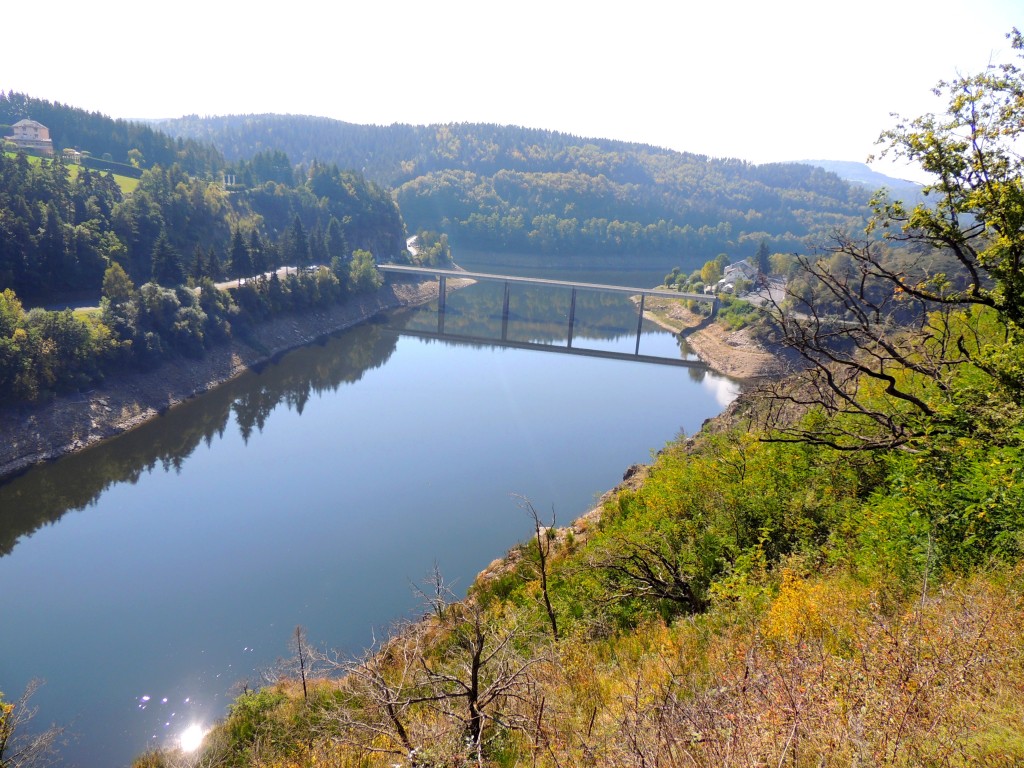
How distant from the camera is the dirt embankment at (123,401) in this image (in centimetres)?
2681

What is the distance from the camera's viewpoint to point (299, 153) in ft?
476

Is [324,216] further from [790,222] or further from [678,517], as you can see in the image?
[790,222]

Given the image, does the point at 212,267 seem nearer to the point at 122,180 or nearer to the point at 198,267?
the point at 198,267

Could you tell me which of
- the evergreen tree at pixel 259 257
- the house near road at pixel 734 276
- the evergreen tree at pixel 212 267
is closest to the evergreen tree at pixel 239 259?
the evergreen tree at pixel 259 257

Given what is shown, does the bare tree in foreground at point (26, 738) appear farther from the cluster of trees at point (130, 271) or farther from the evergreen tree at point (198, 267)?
the evergreen tree at point (198, 267)

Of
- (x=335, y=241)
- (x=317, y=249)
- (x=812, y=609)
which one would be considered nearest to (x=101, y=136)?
(x=335, y=241)

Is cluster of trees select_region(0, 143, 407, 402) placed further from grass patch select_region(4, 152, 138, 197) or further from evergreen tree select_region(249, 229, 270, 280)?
grass patch select_region(4, 152, 138, 197)

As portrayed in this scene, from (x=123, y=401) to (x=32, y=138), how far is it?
54.3m

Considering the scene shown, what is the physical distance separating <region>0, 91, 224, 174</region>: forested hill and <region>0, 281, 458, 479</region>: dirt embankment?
47.2 m

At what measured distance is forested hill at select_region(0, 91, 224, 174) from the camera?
3086 inches

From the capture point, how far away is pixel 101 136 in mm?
80000

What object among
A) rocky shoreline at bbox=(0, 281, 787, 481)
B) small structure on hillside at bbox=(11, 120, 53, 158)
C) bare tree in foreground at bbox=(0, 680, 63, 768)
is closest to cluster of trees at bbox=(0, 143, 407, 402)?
rocky shoreline at bbox=(0, 281, 787, 481)

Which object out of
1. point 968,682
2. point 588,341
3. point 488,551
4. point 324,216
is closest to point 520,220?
point 324,216

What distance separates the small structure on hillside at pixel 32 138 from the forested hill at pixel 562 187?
71.3 ft
